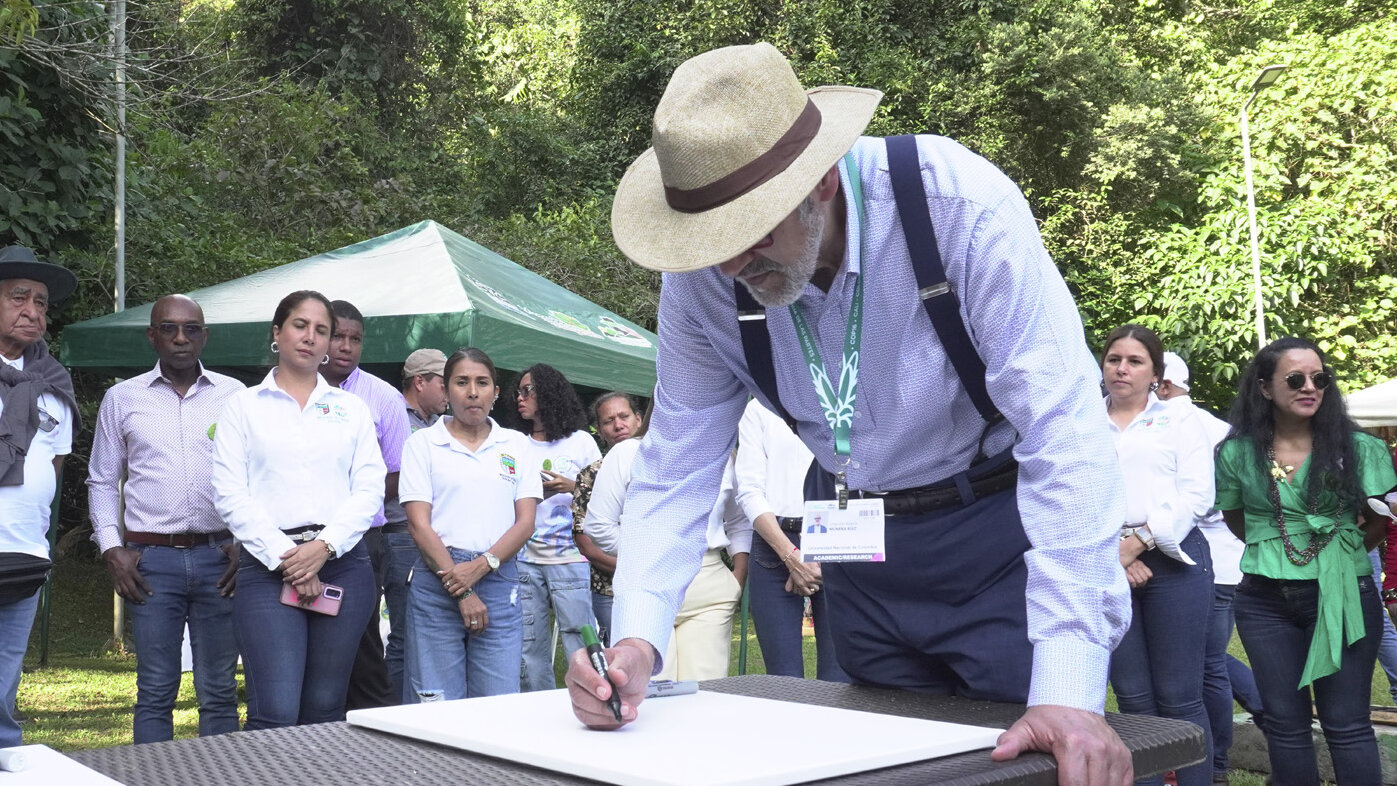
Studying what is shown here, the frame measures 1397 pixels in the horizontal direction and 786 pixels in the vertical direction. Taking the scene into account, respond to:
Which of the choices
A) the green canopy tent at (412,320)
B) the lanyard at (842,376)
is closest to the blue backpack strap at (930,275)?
the lanyard at (842,376)

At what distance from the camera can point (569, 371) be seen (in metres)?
8.30

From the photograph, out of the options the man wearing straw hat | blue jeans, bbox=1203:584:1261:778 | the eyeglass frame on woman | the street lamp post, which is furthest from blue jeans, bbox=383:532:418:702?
the street lamp post

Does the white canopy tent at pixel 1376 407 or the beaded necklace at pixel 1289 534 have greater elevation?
the white canopy tent at pixel 1376 407

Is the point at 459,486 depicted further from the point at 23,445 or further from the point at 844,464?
the point at 844,464

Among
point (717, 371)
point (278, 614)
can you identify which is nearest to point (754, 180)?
point (717, 371)

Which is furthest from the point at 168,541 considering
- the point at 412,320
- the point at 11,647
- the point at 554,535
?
the point at 412,320

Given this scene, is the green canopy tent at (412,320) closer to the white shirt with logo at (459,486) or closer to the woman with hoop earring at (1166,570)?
the white shirt with logo at (459,486)

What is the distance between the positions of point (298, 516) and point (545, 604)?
2.17 metres

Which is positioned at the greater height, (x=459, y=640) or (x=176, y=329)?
(x=176, y=329)

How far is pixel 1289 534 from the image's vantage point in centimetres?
484

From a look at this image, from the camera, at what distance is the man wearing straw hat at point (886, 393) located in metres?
1.83

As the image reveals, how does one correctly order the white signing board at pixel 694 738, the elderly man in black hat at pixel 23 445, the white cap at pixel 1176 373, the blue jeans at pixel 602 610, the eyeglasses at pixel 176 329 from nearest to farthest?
the white signing board at pixel 694 738, the elderly man in black hat at pixel 23 445, the eyeglasses at pixel 176 329, the white cap at pixel 1176 373, the blue jeans at pixel 602 610

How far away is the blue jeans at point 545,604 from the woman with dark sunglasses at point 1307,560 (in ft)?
9.95

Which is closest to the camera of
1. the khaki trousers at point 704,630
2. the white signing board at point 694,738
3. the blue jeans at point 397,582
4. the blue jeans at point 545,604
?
the white signing board at point 694,738
